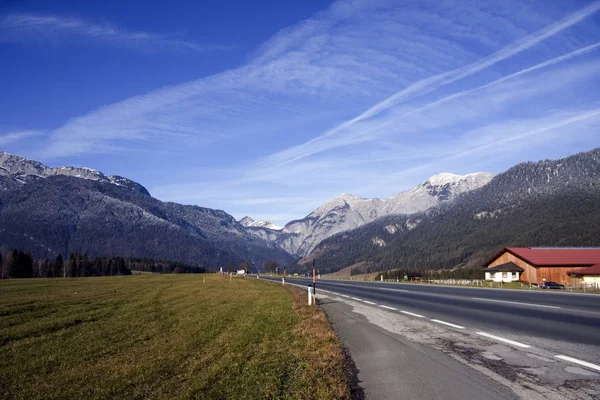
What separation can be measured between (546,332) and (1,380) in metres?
12.8

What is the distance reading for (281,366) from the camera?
8875mm

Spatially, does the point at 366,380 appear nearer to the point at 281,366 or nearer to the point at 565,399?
the point at 281,366

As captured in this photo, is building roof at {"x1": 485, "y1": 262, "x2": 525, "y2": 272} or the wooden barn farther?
building roof at {"x1": 485, "y1": 262, "x2": 525, "y2": 272}

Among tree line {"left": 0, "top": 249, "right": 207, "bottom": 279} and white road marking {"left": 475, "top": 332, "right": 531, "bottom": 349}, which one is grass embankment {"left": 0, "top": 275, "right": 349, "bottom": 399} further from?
tree line {"left": 0, "top": 249, "right": 207, "bottom": 279}

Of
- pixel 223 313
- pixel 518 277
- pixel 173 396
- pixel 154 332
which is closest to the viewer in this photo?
pixel 173 396

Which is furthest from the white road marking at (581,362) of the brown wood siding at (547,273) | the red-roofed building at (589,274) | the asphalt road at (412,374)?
the brown wood siding at (547,273)

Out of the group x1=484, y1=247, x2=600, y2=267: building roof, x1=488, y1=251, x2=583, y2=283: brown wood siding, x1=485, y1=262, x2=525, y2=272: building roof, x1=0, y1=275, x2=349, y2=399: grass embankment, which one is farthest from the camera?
x1=485, y1=262, x2=525, y2=272: building roof

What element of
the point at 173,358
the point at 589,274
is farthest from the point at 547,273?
the point at 173,358

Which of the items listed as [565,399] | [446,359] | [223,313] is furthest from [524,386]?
[223,313]

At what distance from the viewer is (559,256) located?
214 feet

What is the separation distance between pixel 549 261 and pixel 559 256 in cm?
361

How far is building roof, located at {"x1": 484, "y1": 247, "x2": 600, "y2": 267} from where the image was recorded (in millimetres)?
61906

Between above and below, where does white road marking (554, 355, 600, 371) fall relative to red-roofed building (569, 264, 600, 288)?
below

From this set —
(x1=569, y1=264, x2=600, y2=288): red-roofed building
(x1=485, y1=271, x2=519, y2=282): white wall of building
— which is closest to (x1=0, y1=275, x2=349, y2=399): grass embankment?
(x1=569, y1=264, x2=600, y2=288): red-roofed building
